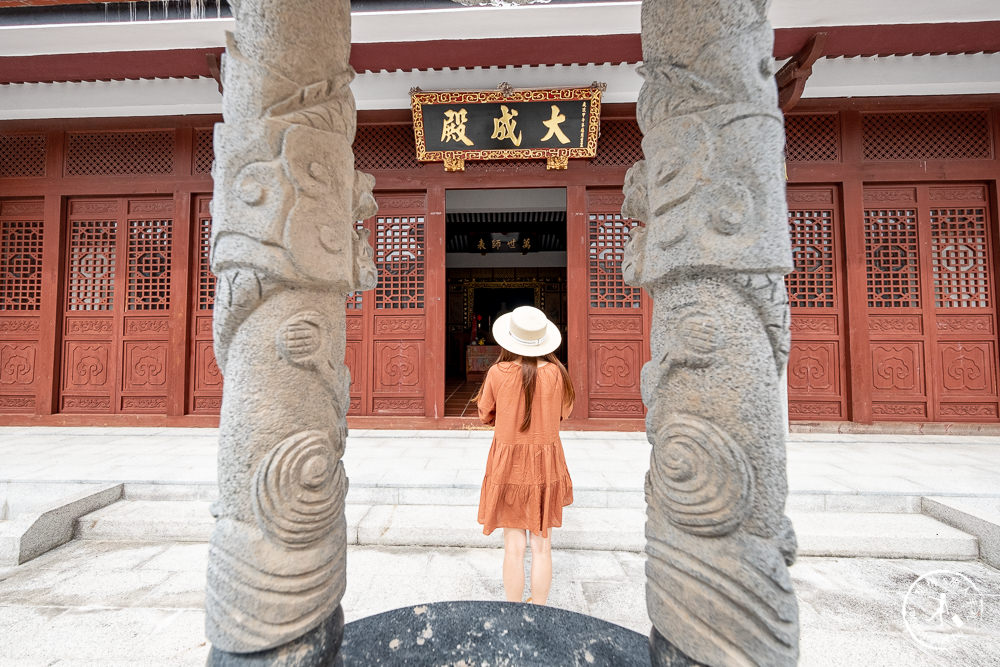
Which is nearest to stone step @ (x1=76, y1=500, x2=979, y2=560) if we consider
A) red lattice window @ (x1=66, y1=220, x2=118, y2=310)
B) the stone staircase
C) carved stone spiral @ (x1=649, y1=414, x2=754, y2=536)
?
the stone staircase

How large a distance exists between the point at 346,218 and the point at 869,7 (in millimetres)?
5135

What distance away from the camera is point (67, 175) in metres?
5.67

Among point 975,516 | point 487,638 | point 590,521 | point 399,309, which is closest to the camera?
point 487,638

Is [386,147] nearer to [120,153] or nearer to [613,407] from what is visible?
[120,153]

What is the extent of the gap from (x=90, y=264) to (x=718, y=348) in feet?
26.0

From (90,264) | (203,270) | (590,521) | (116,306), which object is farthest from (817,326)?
(90,264)

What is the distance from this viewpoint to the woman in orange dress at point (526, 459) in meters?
2.13

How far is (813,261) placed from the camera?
544 centimetres

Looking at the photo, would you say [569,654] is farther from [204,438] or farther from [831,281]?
[831,281]

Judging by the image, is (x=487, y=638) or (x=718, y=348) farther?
(x=487, y=638)

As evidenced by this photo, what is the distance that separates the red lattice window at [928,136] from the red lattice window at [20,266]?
11.2 metres

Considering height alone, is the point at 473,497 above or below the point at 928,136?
below

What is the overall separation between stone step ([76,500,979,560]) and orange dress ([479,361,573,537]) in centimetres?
97

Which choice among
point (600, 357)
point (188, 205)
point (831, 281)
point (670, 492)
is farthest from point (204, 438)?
point (831, 281)
